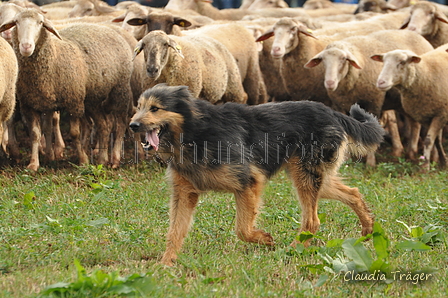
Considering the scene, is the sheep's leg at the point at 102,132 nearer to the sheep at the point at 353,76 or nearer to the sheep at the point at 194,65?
the sheep at the point at 194,65

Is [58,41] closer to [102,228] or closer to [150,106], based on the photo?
[102,228]

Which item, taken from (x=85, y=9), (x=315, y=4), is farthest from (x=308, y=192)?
(x=315, y=4)

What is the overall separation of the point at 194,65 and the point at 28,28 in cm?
223

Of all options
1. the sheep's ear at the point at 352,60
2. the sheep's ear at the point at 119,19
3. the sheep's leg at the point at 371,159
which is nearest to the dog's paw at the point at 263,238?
the sheep's leg at the point at 371,159

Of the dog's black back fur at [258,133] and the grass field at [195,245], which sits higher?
the dog's black back fur at [258,133]

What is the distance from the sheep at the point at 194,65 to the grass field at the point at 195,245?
6.01ft

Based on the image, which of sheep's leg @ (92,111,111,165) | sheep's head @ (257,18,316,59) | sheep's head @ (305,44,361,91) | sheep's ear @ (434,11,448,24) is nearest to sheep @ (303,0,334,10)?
sheep's ear @ (434,11,448,24)

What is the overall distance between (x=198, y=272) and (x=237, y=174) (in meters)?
0.87

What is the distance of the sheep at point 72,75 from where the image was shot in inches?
344

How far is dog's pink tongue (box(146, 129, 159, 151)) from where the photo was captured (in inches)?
190

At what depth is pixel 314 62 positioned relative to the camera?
11.0 meters

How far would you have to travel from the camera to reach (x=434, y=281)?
446 centimetres

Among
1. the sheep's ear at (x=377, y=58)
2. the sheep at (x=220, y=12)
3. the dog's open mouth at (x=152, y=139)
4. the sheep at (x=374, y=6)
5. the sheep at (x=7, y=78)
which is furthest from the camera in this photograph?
the sheep at (x=374, y=6)

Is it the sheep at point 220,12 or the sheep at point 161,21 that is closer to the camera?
the sheep at point 161,21
